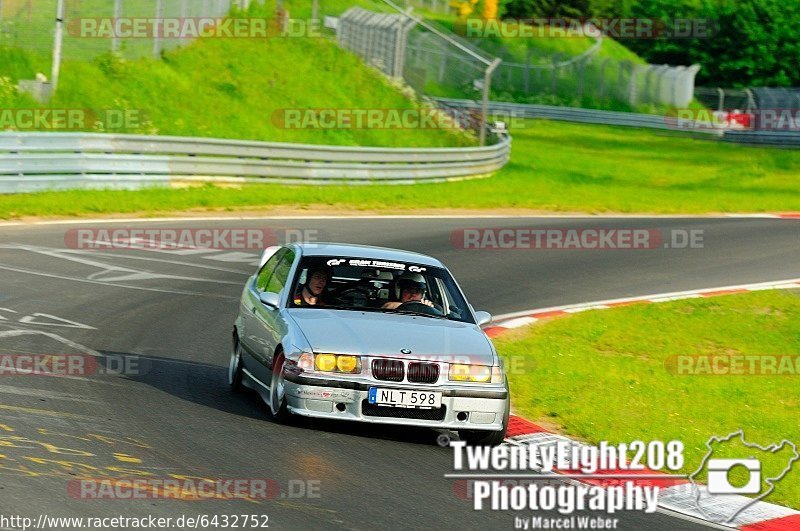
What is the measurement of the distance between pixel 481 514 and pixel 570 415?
351cm

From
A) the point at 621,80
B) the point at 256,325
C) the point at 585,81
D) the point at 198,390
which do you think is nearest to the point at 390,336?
the point at 256,325

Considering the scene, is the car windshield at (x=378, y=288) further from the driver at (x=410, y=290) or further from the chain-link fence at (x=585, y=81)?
the chain-link fence at (x=585, y=81)

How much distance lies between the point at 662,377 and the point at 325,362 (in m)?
5.33

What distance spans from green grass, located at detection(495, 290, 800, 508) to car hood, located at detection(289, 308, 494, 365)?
132 centimetres

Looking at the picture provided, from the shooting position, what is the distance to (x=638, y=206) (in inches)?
1237

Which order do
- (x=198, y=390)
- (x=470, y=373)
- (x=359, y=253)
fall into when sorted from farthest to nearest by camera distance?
(x=359, y=253) < (x=198, y=390) < (x=470, y=373)

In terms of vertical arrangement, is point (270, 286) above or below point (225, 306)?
above

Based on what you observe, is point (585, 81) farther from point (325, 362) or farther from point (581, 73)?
point (325, 362)

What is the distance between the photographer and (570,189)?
35594 mm

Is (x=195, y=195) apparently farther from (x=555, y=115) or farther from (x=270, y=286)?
(x=555, y=115)

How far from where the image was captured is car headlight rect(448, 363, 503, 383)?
9.59m

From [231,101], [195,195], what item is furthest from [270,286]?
[231,101]

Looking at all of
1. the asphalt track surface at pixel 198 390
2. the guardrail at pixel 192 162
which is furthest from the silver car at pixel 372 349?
the guardrail at pixel 192 162

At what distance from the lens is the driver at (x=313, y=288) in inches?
420
